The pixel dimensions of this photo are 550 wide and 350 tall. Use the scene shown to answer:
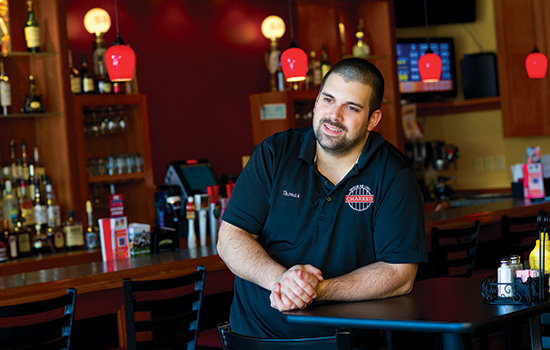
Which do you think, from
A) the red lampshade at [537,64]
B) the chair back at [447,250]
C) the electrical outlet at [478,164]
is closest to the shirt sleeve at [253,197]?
the chair back at [447,250]

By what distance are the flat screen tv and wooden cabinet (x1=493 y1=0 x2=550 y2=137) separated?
573 mm

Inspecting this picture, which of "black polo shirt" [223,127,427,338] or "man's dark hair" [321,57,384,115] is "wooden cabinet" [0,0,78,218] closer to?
"black polo shirt" [223,127,427,338]

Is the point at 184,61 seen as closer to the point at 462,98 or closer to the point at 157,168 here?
the point at 157,168

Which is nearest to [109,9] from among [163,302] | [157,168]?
[157,168]

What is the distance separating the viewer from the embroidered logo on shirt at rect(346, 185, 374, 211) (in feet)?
7.14

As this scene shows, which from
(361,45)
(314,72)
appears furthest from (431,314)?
(361,45)

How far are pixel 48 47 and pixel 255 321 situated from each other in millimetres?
3545

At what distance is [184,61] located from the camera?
6.60m

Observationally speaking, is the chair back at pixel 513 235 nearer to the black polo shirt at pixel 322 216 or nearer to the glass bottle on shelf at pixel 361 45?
the black polo shirt at pixel 322 216

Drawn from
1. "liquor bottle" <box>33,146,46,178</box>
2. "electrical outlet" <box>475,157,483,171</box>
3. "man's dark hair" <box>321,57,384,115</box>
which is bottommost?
"electrical outlet" <box>475,157,483,171</box>

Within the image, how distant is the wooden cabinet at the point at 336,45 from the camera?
657 cm

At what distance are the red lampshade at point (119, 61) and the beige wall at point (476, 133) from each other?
4562 millimetres

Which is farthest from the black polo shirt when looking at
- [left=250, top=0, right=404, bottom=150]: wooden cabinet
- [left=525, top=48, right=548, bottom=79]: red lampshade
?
[left=525, top=48, right=548, bottom=79]: red lampshade

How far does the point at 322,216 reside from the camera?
2.19 metres
